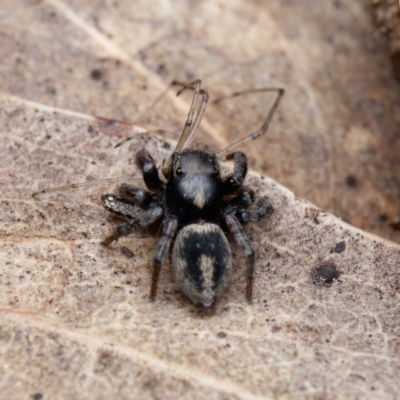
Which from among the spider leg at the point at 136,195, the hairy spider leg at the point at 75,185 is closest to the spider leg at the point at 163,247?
the spider leg at the point at 136,195

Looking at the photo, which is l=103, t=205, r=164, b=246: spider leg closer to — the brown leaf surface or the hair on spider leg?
the hair on spider leg

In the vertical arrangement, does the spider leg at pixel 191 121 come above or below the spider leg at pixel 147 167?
above

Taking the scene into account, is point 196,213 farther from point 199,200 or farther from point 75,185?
point 75,185

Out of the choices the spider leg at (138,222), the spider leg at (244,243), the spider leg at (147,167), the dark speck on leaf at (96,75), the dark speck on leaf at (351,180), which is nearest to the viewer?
the spider leg at (244,243)

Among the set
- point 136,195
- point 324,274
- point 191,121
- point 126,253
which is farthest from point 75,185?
point 324,274

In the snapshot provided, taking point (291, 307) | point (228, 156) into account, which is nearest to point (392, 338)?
point (291, 307)

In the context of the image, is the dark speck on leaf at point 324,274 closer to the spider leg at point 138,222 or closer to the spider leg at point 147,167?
the spider leg at point 138,222

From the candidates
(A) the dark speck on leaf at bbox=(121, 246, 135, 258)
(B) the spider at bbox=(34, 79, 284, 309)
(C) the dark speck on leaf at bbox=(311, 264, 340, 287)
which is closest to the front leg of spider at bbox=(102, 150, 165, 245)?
(B) the spider at bbox=(34, 79, 284, 309)

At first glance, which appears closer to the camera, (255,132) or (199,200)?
(199,200)

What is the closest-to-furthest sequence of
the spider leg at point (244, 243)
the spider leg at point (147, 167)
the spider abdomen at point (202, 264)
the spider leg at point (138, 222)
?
the spider abdomen at point (202, 264) → the spider leg at point (244, 243) → the spider leg at point (138, 222) → the spider leg at point (147, 167)
